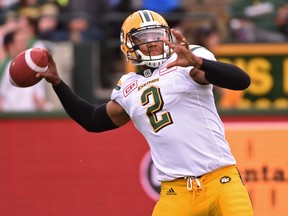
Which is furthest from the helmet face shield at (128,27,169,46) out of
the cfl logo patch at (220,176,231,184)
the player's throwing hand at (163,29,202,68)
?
the cfl logo patch at (220,176,231,184)

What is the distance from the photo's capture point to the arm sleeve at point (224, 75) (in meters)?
5.86

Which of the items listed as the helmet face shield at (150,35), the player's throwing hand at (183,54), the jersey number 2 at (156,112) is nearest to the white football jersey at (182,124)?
the jersey number 2 at (156,112)

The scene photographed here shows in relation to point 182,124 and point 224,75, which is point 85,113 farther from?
point 224,75

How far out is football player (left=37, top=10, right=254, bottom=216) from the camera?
6094 millimetres

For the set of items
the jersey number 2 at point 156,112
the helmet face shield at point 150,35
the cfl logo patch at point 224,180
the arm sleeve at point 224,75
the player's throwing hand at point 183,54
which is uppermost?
the player's throwing hand at point 183,54

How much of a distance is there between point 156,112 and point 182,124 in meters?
0.21

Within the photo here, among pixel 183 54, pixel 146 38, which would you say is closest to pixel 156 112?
pixel 146 38

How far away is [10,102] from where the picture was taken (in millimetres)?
10531

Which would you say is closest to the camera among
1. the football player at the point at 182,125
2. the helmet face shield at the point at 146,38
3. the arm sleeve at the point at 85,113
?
the football player at the point at 182,125

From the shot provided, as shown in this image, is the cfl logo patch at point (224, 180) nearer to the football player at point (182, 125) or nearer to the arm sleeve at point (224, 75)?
the football player at point (182, 125)

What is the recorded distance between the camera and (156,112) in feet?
20.6

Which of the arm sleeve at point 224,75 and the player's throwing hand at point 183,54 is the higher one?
the player's throwing hand at point 183,54

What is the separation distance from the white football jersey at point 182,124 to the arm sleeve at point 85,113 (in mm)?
541

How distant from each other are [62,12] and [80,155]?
3.49m
